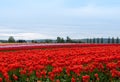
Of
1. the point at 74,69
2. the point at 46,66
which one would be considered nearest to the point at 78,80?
the point at 74,69

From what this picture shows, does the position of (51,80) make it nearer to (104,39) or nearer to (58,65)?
(58,65)

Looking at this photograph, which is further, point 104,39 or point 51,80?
point 104,39

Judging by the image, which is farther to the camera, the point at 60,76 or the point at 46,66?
the point at 46,66

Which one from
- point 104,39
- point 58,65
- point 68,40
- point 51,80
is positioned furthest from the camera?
point 104,39

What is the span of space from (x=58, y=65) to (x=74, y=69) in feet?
4.25

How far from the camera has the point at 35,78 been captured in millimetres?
10430

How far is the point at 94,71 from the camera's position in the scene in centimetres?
1104

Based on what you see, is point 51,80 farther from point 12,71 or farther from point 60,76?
point 12,71

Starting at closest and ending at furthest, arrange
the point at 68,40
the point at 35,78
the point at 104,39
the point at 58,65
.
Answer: the point at 35,78 → the point at 58,65 → the point at 68,40 → the point at 104,39

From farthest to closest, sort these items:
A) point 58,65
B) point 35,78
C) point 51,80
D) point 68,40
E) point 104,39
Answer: point 104,39, point 68,40, point 58,65, point 35,78, point 51,80

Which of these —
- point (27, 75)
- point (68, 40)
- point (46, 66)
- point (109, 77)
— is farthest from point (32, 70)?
point (68, 40)

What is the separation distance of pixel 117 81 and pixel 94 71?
1.30 metres

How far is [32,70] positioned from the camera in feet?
35.4

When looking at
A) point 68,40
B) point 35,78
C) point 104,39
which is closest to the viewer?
point 35,78
